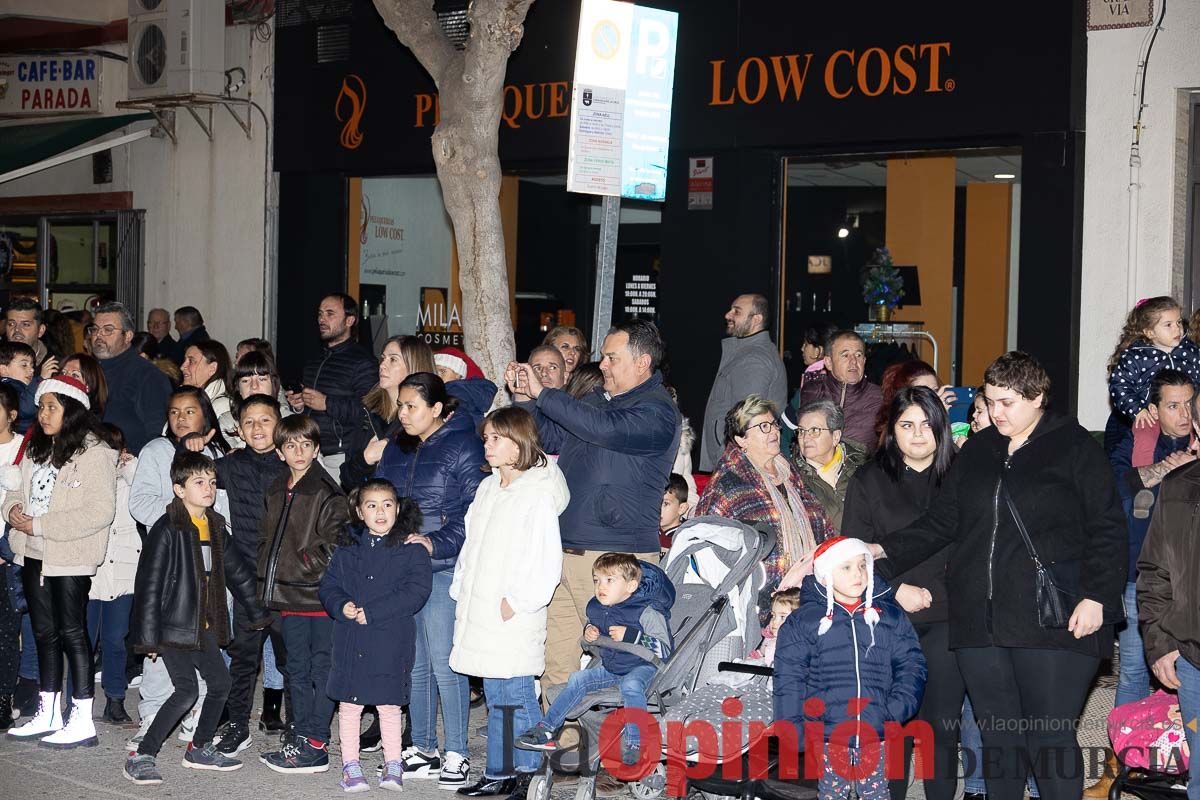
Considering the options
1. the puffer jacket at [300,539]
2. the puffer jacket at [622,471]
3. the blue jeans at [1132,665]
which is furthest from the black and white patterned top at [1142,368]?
the puffer jacket at [300,539]

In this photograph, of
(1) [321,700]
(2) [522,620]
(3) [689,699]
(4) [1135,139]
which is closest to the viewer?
(3) [689,699]

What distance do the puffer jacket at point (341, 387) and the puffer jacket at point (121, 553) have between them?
151cm

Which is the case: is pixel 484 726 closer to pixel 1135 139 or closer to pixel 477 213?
pixel 477 213

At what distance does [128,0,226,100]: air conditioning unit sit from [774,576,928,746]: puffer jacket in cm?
1138

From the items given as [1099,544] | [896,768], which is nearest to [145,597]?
[896,768]

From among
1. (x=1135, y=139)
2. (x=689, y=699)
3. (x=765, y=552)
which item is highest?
(x=1135, y=139)

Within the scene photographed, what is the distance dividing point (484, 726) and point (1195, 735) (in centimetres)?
384

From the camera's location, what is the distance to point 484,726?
7684 millimetres

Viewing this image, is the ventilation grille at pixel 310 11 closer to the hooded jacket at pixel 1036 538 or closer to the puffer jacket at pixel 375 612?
the puffer jacket at pixel 375 612

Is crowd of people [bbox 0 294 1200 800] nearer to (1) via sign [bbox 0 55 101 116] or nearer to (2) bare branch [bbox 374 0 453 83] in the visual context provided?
(2) bare branch [bbox 374 0 453 83]

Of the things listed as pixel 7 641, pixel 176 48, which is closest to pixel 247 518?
pixel 7 641

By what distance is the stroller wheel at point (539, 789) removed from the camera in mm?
6004

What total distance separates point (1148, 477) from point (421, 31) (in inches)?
229

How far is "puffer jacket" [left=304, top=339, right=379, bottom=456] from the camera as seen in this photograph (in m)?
9.03
